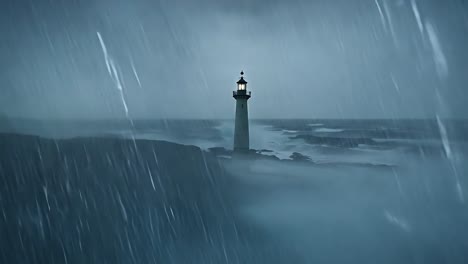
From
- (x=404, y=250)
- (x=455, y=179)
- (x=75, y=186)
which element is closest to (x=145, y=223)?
(x=75, y=186)

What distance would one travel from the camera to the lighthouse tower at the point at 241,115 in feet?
48.9

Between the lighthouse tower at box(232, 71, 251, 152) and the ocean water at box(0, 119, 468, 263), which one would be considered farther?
the lighthouse tower at box(232, 71, 251, 152)

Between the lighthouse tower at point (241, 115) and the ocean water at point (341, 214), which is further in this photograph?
the lighthouse tower at point (241, 115)

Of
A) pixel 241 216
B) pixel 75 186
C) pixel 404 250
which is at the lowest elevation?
pixel 404 250

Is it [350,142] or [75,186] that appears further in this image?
[350,142]

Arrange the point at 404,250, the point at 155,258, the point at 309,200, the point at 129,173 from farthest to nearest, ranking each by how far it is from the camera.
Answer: the point at 309,200 < the point at 129,173 < the point at 404,250 < the point at 155,258

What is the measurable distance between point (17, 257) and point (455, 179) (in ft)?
96.1

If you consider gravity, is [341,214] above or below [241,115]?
below

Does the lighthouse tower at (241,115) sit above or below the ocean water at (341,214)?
above

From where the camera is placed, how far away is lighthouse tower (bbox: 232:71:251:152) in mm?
14914

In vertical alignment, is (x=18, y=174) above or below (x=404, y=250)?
above

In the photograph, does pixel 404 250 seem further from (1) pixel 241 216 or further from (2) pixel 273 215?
(1) pixel 241 216

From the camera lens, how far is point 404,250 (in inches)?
451

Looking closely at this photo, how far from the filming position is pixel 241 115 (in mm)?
15305
